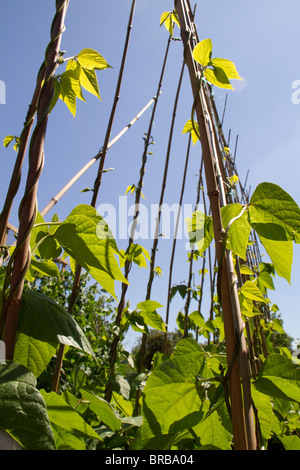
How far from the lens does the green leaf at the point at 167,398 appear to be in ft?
1.39

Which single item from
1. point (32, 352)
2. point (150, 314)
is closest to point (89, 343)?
point (32, 352)

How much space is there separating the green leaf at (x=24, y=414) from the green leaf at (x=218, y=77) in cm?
54

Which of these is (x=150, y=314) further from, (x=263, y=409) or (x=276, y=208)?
(x=276, y=208)

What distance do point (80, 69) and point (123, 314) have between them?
0.89 metres

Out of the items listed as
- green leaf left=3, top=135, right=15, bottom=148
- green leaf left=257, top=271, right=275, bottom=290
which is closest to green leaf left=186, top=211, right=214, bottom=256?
green leaf left=3, top=135, right=15, bottom=148

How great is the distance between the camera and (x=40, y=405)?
290mm

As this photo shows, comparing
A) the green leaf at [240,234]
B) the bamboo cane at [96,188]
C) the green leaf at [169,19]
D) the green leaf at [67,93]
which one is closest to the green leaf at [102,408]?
the bamboo cane at [96,188]

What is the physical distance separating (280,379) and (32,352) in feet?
1.05

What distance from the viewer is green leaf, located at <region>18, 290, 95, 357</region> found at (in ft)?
1.22

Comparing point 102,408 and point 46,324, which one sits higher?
point 46,324

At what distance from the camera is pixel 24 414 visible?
28 cm

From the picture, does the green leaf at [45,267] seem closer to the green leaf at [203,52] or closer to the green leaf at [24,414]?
the green leaf at [24,414]
